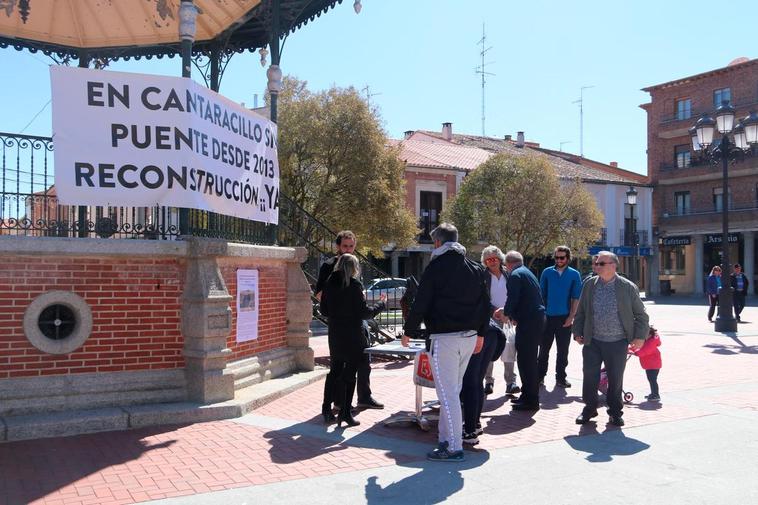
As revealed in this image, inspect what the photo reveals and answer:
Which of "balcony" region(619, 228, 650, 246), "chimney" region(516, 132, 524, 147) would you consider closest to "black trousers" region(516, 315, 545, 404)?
"balcony" region(619, 228, 650, 246)

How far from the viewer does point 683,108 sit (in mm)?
47250

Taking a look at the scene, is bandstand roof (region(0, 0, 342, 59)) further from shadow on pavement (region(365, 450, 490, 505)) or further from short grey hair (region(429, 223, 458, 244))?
shadow on pavement (region(365, 450, 490, 505))

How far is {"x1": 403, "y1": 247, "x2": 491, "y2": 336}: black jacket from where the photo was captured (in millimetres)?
5539

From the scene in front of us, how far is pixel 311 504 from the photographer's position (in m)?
4.52

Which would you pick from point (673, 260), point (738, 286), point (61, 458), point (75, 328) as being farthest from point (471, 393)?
point (673, 260)

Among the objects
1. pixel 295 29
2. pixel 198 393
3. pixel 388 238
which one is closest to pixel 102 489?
pixel 198 393

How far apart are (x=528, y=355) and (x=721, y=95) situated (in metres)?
43.9

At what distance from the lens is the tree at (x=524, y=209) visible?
33.8m

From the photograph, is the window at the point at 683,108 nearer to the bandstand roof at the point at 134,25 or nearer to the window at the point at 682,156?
the window at the point at 682,156

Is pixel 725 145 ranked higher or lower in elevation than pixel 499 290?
higher

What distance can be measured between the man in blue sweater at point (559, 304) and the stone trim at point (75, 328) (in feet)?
17.3

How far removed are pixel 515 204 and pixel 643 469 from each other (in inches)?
1152

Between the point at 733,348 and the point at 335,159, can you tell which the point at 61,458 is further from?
the point at 335,159

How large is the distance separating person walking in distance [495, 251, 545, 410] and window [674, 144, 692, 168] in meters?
44.3
